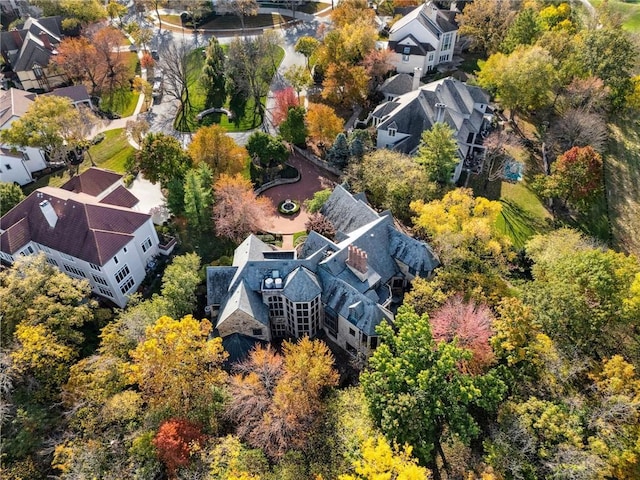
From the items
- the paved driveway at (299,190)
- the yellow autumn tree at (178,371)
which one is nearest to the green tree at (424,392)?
the yellow autumn tree at (178,371)

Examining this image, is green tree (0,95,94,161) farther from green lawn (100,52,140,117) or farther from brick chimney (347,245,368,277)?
brick chimney (347,245,368,277)

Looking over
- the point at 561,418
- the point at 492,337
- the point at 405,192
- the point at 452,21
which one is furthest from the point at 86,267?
the point at 452,21

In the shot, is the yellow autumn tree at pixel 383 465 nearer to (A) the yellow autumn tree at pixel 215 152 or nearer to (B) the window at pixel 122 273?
(B) the window at pixel 122 273

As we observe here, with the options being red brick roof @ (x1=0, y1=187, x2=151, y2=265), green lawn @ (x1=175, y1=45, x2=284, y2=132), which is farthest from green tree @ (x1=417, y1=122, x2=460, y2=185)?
red brick roof @ (x1=0, y1=187, x2=151, y2=265)

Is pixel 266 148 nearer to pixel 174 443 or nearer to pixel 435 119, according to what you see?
pixel 435 119

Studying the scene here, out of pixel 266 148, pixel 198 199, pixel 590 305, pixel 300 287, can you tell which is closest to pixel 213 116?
pixel 266 148

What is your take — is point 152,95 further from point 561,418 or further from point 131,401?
point 561,418

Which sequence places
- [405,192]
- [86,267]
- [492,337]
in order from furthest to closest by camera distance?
1. [405,192]
2. [86,267]
3. [492,337]

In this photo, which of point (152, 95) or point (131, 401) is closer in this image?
point (131, 401)
